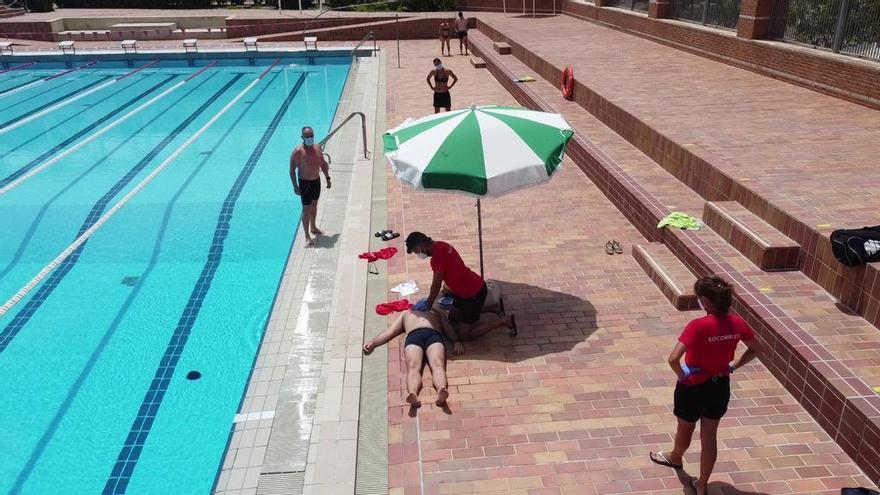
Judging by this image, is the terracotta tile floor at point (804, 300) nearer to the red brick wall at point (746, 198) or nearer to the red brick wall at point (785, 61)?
the red brick wall at point (746, 198)

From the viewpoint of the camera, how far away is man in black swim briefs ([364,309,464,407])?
16.7 feet

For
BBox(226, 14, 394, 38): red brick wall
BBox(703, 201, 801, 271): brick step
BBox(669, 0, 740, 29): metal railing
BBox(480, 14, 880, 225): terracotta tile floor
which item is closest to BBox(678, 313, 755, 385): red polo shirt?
BBox(703, 201, 801, 271): brick step

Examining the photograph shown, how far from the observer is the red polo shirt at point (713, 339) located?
3584 millimetres

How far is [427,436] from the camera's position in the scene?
470 cm

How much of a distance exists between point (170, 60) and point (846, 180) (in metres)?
22.6

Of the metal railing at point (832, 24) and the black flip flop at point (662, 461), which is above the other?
the metal railing at point (832, 24)

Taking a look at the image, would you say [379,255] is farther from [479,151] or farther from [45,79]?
[45,79]

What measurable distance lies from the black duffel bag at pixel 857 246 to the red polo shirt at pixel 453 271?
9.80ft

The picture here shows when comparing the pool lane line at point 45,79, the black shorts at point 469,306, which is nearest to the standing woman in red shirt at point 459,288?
the black shorts at point 469,306

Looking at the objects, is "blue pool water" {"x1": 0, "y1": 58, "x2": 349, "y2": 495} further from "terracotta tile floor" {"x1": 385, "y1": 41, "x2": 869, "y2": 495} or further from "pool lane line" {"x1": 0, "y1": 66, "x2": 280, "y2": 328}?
"terracotta tile floor" {"x1": 385, "y1": 41, "x2": 869, "y2": 495}

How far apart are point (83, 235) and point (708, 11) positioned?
14746mm

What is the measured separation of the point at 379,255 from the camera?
300 inches

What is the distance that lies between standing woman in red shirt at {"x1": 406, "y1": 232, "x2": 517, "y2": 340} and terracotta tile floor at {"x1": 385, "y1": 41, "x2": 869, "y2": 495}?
146 mm

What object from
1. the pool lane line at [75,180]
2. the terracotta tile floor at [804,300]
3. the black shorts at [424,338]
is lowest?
the pool lane line at [75,180]
